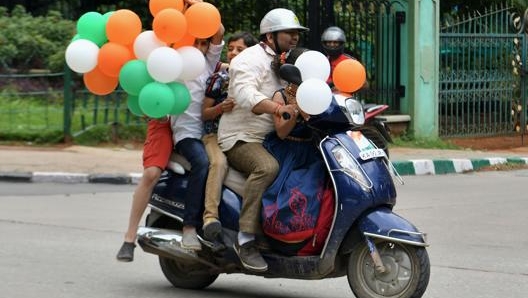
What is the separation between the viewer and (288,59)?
6906 millimetres

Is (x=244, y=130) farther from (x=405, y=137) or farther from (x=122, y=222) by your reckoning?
(x=405, y=137)

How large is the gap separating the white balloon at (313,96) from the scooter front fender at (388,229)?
26.1 inches

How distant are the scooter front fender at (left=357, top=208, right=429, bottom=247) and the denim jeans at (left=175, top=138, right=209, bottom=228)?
1.04 metres

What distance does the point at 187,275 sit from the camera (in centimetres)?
766

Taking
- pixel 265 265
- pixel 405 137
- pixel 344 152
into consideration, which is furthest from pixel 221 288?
pixel 405 137

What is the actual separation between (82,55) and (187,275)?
1613mm

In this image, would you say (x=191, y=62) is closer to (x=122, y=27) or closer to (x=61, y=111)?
(x=122, y=27)

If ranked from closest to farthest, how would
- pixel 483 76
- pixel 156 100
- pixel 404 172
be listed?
pixel 156 100
pixel 404 172
pixel 483 76

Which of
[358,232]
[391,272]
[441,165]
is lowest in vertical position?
[441,165]

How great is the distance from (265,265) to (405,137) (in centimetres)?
1184

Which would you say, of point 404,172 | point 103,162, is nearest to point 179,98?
point 103,162

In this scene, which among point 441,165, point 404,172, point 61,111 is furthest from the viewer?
point 61,111

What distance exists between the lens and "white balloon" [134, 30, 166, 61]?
6988 millimetres

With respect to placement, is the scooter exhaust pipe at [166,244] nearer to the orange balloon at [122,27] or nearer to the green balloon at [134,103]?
the green balloon at [134,103]
